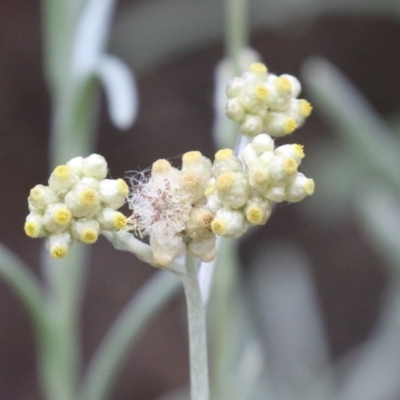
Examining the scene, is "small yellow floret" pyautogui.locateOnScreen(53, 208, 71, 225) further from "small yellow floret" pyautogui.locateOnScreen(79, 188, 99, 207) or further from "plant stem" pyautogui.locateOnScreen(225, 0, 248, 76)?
"plant stem" pyautogui.locateOnScreen(225, 0, 248, 76)

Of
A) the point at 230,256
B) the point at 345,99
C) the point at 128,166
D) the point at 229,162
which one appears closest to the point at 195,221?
the point at 229,162

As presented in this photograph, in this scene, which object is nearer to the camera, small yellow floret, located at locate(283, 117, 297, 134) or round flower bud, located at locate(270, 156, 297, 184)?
round flower bud, located at locate(270, 156, 297, 184)

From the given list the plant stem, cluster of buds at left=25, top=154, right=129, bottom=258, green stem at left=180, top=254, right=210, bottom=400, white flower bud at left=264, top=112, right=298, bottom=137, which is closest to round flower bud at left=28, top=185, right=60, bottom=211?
cluster of buds at left=25, top=154, right=129, bottom=258

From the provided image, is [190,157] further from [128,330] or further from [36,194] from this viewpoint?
[128,330]

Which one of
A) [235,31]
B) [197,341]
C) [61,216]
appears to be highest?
[235,31]

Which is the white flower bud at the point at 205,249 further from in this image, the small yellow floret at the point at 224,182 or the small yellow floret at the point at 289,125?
the small yellow floret at the point at 289,125

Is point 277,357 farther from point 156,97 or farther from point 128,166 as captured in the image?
point 156,97

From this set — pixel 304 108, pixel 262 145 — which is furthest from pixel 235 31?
pixel 262 145
